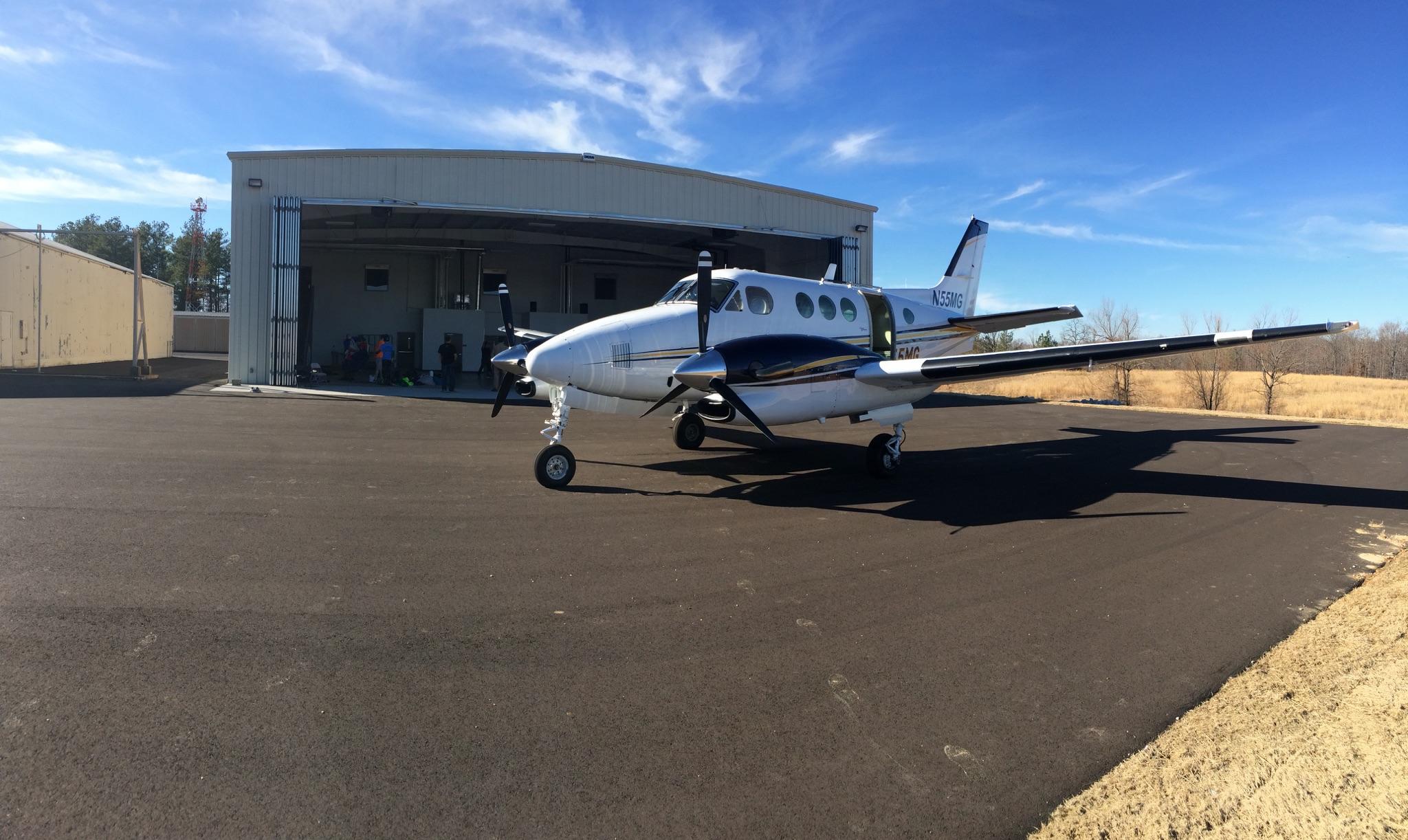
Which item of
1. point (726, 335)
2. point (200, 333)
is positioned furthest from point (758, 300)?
point (200, 333)

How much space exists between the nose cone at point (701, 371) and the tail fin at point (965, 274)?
8.71 metres

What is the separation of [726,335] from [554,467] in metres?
3.04

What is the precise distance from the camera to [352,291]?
3331 cm

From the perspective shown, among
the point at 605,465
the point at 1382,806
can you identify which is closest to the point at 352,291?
Result: the point at 605,465

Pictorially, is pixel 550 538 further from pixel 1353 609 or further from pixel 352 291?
pixel 352 291

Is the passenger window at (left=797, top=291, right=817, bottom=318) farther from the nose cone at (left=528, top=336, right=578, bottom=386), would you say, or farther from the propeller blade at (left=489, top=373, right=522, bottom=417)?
the propeller blade at (left=489, top=373, right=522, bottom=417)

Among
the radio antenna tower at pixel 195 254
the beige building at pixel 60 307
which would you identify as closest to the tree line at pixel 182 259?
the radio antenna tower at pixel 195 254

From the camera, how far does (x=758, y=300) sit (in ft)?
35.1

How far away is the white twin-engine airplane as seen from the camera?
9016mm

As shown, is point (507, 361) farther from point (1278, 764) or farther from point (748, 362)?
point (1278, 764)

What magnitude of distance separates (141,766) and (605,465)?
316 inches

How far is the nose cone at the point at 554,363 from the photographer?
29.4 ft

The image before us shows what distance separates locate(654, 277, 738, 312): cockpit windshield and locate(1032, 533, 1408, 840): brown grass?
7464mm

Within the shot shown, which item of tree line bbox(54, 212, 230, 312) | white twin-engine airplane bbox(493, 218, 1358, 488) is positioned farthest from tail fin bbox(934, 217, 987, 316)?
tree line bbox(54, 212, 230, 312)
